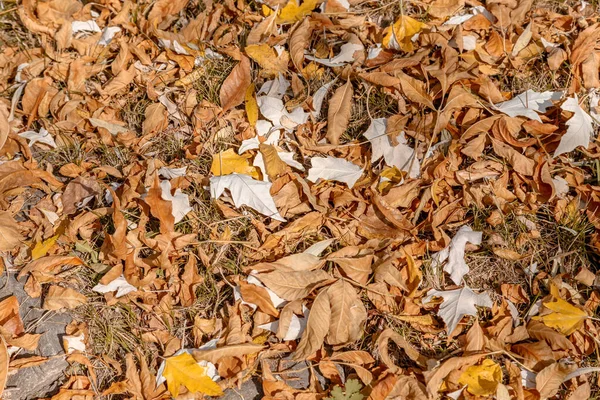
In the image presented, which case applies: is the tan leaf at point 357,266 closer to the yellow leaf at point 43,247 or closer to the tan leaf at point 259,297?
the tan leaf at point 259,297

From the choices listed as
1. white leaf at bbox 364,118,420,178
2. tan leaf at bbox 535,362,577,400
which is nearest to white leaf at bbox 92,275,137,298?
white leaf at bbox 364,118,420,178

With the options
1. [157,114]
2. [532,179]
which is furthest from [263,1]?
[532,179]

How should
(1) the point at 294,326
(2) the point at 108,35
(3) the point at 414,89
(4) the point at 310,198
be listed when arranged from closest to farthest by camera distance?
(1) the point at 294,326 < (4) the point at 310,198 < (3) the point at 414,89 < (2) the point at 108,35

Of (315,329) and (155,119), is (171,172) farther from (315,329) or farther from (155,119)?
(315,329)

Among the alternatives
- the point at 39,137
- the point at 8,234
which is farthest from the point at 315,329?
the point at 39,137

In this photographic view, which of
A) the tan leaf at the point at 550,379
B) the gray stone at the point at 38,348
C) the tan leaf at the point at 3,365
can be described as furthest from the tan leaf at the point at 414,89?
the tan leaf at the point at 3,365

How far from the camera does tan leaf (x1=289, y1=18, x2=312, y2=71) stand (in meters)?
2.00

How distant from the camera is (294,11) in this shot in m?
2.10

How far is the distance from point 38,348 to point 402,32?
1587 mm

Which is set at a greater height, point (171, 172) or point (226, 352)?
point (171, 172)

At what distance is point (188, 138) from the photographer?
78.4 inches

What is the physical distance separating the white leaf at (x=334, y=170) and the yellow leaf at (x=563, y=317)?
0.68 meters

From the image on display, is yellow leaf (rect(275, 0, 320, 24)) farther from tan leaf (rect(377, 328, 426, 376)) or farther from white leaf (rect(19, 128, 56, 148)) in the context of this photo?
tan leaf (rect(377, 328, 426, 376))

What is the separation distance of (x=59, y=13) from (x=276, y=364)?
1573 mm
